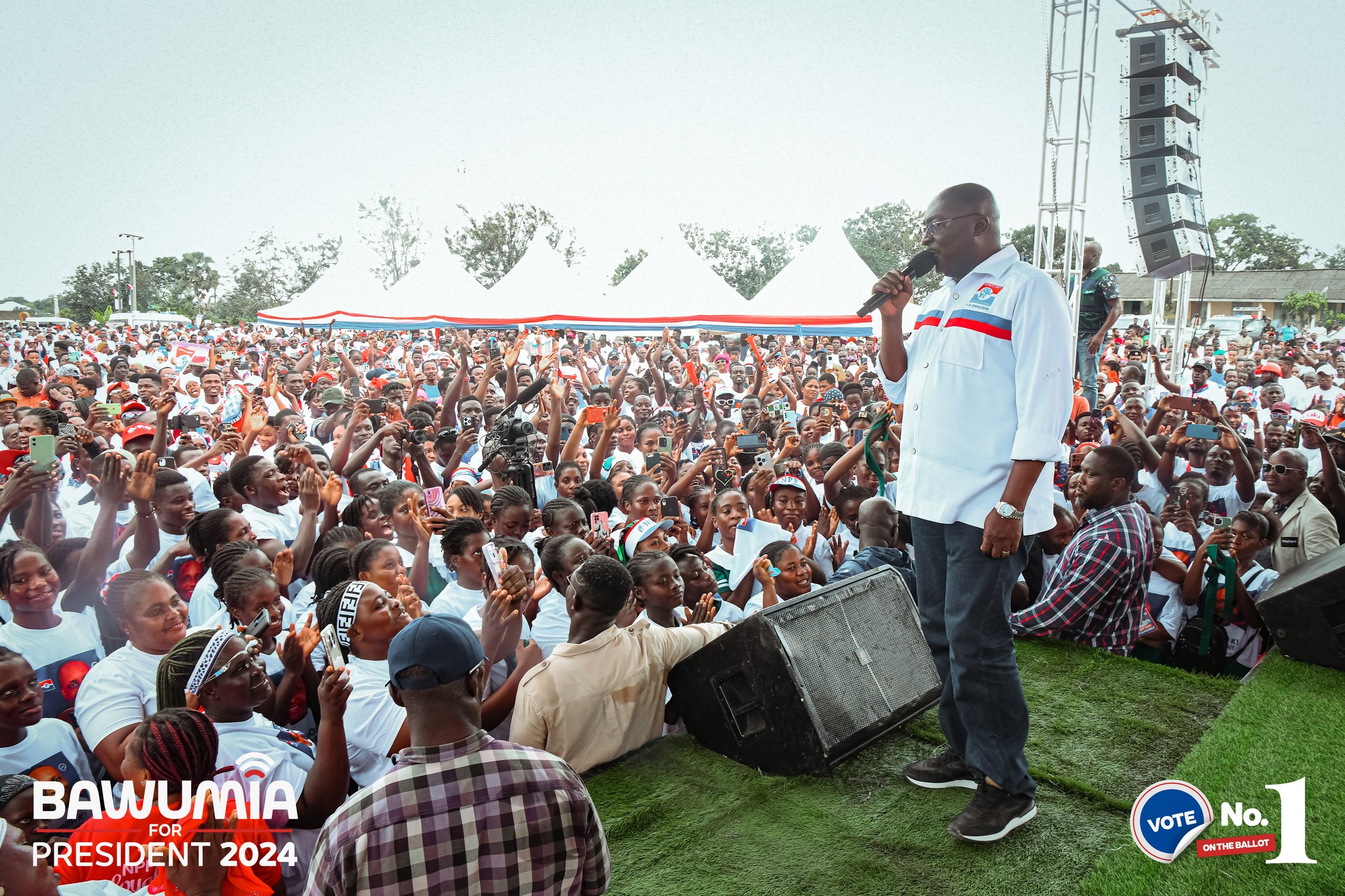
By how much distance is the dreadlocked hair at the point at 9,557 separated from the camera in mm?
3301

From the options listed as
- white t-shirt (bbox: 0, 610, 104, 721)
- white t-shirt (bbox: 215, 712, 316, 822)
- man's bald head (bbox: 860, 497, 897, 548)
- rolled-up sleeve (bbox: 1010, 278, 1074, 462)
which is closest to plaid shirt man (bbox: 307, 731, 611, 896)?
white t-shirt (bbox: 215, 712, 316, 822)

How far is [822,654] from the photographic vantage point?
281cm

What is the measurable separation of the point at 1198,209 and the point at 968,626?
11.9 meters

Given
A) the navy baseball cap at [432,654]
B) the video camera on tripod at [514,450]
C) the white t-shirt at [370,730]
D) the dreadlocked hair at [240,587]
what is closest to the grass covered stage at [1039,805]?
the white t-shirt at [370,730]

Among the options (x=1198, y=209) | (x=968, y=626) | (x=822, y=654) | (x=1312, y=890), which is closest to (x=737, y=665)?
(x=822, y=654)

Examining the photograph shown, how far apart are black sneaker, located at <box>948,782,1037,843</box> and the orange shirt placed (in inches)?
74.2

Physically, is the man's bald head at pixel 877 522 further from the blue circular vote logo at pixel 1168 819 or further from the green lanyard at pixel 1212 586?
the blue circular vote logo at pixel 1168 819

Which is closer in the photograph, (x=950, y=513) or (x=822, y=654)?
(x=950, y=513)

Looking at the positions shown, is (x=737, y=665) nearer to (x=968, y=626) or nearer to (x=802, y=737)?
(x=802, y=737)

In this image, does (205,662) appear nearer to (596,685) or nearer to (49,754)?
(49,754)

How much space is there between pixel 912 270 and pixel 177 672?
2565mm

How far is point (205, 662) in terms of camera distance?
2.42 metres

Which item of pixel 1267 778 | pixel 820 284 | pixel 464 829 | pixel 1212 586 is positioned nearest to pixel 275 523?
pixel 464 829

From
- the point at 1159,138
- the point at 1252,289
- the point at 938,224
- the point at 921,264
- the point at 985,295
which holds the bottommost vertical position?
the point at 985,295
